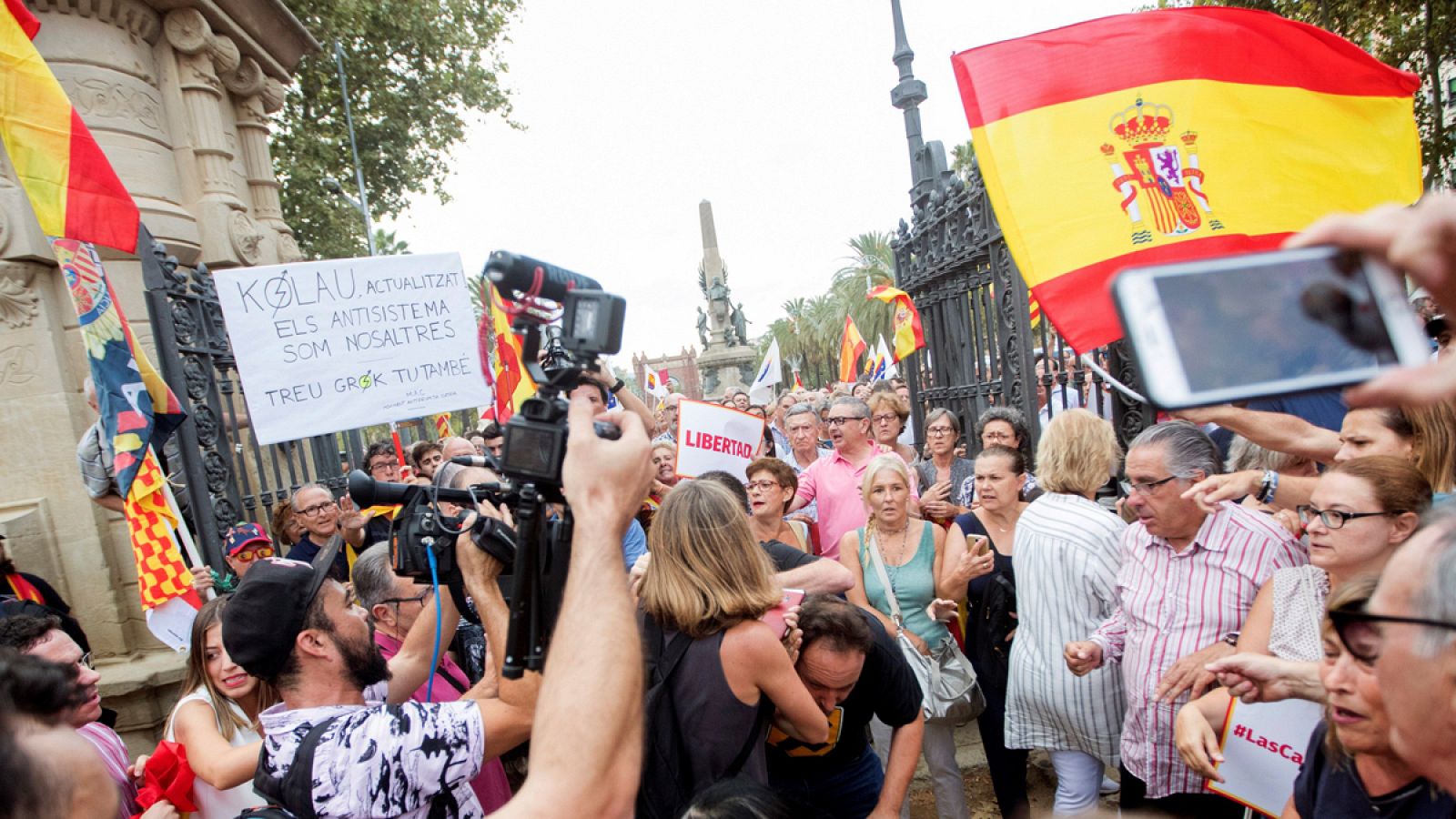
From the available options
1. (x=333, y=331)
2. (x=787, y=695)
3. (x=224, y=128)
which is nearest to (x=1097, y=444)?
(x=787, y=695)

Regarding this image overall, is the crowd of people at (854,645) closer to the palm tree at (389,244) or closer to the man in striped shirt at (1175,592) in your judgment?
the man in striped shirt at (1175,592)

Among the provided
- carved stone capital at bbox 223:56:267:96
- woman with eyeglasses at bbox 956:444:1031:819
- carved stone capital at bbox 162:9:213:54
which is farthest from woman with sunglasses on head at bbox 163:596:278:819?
carved stone capital at bbox 223:56:267:96

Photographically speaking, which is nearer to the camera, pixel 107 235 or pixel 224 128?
pixel 107 235

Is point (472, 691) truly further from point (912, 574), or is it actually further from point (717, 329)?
point (717, 329)

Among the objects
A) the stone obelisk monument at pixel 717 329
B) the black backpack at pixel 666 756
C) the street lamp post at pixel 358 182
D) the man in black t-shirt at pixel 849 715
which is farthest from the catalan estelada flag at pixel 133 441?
the stone obelisk monument at pixel 717 329

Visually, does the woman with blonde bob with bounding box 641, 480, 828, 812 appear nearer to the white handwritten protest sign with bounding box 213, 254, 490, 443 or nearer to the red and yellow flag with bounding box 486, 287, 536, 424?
the white handwritten protest sign with bounding box 213, 254, 490, 443

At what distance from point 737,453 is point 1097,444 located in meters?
2.44

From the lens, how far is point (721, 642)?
2.31 metres

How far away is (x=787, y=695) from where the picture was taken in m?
2.32

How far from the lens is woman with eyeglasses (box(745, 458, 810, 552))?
167 inches

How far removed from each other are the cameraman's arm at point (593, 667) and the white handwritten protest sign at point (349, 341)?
382 cm

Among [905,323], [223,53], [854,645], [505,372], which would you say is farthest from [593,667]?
[905,323]

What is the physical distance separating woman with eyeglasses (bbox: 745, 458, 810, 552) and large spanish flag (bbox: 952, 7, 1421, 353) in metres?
1.55

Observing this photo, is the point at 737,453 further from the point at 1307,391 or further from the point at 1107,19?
the point at 1307,391
